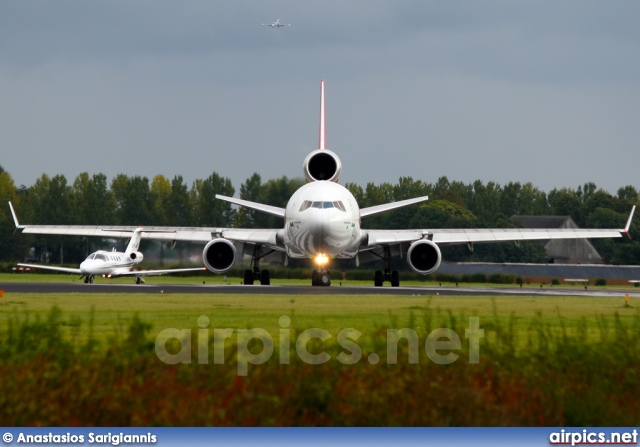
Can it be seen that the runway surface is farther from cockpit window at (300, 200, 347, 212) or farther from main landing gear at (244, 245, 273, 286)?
main landing gear at (244, 245, 273, 286)

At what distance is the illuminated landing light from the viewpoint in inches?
2046

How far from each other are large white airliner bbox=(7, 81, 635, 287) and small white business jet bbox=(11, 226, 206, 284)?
208 centimetres

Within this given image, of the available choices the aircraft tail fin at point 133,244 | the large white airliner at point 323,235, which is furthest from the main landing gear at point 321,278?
the aircraft tail fin at point 133,244

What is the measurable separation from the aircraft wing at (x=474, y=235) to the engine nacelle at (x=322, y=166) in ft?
11.6

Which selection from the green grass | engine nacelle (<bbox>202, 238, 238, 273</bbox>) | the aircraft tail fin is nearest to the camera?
the green grass

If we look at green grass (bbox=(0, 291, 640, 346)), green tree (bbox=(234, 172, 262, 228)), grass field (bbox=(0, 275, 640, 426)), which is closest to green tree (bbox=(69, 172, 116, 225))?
green tree (bbox=(234, 172, 262, 228))

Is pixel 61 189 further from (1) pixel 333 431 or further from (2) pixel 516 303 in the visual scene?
(1) pixel 333 431

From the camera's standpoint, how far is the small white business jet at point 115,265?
6125 cm

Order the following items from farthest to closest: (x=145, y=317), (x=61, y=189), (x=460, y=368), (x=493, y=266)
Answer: (x=61, y=189) < (x=493, y=266) < (x=145, y=317) < (x=460, y=368)

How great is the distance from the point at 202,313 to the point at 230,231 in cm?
3083

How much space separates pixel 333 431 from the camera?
41.7 ft

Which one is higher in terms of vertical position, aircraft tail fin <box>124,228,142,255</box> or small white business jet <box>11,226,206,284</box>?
aircraft tail fin <box>124,228,142,255</box>

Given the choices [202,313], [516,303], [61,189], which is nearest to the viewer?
[202,313]

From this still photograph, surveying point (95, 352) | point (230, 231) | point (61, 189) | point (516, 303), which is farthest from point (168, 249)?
point (95, 352)
